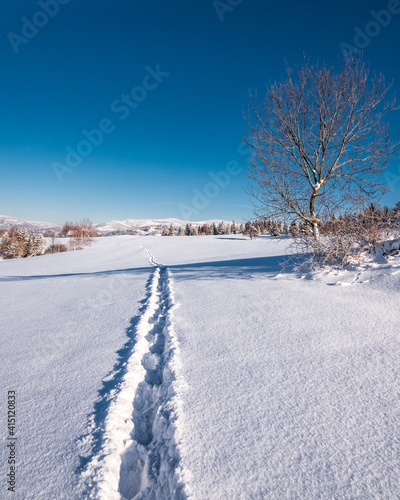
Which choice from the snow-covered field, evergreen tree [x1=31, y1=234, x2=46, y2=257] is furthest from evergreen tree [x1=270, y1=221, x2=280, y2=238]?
evergreen tree [x1=31, y1=234, x2=46, y2=257]

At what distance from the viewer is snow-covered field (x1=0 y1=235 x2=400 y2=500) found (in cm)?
134

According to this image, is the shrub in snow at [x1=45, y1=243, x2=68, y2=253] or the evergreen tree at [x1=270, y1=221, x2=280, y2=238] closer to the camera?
the evergreen tree at [x1=270, y1=221, x2=280, y2=238]

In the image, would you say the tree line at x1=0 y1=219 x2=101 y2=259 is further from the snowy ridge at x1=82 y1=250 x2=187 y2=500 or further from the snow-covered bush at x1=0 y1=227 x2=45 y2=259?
the snowy ridge at x1=82 y1=250 x2=187 y2=500

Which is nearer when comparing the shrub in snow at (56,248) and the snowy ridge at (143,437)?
the snowy ridge at (143,437)

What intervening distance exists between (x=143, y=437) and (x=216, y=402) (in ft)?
2.01

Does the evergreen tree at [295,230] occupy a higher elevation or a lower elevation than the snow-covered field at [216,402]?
higher

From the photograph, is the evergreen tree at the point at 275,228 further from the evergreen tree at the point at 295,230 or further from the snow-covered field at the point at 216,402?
the snow-covered field at the point at 216,402

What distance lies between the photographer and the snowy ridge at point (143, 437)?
1.41m

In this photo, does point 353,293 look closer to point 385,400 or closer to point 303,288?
point 303,288

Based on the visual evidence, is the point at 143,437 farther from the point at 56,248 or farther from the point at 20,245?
the point at 56,248

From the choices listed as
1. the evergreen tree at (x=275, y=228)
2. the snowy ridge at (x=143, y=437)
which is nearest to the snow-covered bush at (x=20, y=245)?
the evergreen tree at (x=275, y=228)

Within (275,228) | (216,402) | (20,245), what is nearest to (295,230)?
(275,228)

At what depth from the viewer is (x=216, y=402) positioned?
191 cm

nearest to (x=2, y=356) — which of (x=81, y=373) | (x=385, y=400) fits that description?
(x=81, y=373)
